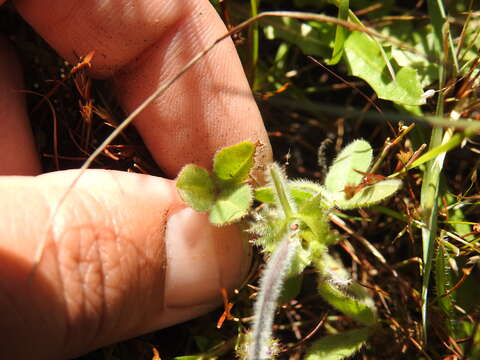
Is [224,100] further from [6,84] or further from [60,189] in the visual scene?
[6,84]

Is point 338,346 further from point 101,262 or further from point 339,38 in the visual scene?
point 339,38

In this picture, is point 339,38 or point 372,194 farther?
point 339,38

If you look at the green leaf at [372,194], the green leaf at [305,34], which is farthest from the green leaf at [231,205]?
the green leaf at [305,34]

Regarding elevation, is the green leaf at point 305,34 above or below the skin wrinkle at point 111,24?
below

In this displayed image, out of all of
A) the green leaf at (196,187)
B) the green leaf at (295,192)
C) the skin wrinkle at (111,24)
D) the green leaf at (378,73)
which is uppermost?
the skin wrinkle at (111,24)

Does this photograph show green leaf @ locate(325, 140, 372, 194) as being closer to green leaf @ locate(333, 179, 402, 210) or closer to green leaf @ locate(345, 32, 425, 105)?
green leaf @ locate(333, 179, 402, 210)

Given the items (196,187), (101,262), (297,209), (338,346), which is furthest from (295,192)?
(101,262)

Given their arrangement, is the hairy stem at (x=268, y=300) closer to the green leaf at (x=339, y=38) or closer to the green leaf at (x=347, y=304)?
the green leaf at (x=347, y=304)
